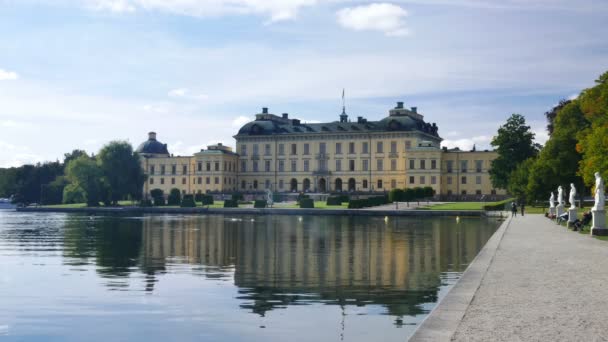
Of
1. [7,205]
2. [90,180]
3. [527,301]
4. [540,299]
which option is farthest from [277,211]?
[7,205]

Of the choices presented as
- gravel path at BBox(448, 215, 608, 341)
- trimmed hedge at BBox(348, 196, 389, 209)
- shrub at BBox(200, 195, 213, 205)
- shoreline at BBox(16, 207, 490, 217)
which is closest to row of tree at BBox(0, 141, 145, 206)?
shoreline at BBox(16, 207, 490, 217)

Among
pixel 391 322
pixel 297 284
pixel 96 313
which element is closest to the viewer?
pixel 391 322

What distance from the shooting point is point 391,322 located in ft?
33.1

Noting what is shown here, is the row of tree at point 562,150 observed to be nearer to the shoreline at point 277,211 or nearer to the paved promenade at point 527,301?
the shoreline at point 277,211

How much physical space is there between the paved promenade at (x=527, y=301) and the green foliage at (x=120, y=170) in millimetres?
64928

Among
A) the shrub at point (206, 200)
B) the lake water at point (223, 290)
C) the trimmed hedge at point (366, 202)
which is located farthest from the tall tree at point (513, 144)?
the lake water at point (223, 290)

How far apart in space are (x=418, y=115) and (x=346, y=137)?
1218 centimetres

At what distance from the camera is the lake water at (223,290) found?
973cm

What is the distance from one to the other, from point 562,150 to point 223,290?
44.0m

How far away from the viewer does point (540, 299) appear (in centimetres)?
1035

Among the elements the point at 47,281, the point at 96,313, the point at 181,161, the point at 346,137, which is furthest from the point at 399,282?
the point at 181,161

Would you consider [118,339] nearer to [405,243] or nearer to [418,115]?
[405,243]

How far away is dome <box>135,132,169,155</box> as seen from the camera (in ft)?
365

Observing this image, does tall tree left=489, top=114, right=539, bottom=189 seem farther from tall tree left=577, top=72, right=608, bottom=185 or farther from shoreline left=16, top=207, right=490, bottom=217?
tall tree left=577, top=72, right=608, bottom=185
